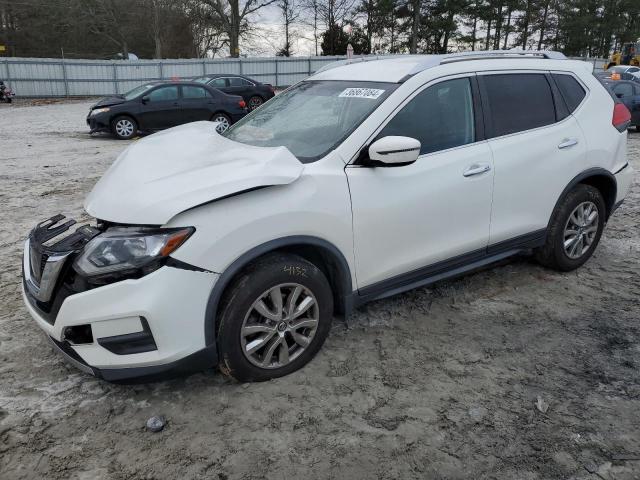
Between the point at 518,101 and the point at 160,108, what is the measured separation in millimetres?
11283

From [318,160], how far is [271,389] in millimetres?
1308

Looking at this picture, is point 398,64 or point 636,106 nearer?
point 398,64

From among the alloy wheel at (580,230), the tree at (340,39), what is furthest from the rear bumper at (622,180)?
the tree at (340,39)

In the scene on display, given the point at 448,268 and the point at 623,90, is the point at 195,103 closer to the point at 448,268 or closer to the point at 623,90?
the point at 623,90

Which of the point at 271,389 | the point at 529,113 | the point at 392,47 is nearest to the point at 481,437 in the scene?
the point at 271,389

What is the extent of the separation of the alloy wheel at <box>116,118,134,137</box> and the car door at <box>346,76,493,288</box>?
11361 millimetres

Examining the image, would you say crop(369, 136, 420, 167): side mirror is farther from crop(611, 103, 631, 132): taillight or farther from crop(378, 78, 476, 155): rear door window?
crop(611, 103, 631, 132): taillight

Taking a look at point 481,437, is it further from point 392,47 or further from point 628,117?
point 392,47

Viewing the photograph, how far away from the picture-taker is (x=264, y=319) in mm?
2896

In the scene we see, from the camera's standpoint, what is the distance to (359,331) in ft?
11.9

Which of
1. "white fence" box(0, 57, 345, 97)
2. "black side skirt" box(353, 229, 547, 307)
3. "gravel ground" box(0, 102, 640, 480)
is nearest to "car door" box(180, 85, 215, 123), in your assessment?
"gravel ground" box(0, 102, 640, 480)

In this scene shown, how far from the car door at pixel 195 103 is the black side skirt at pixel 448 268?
1110cm

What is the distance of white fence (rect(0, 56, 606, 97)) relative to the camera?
86.8ft

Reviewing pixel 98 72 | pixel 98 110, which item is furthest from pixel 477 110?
pixel 98 72
